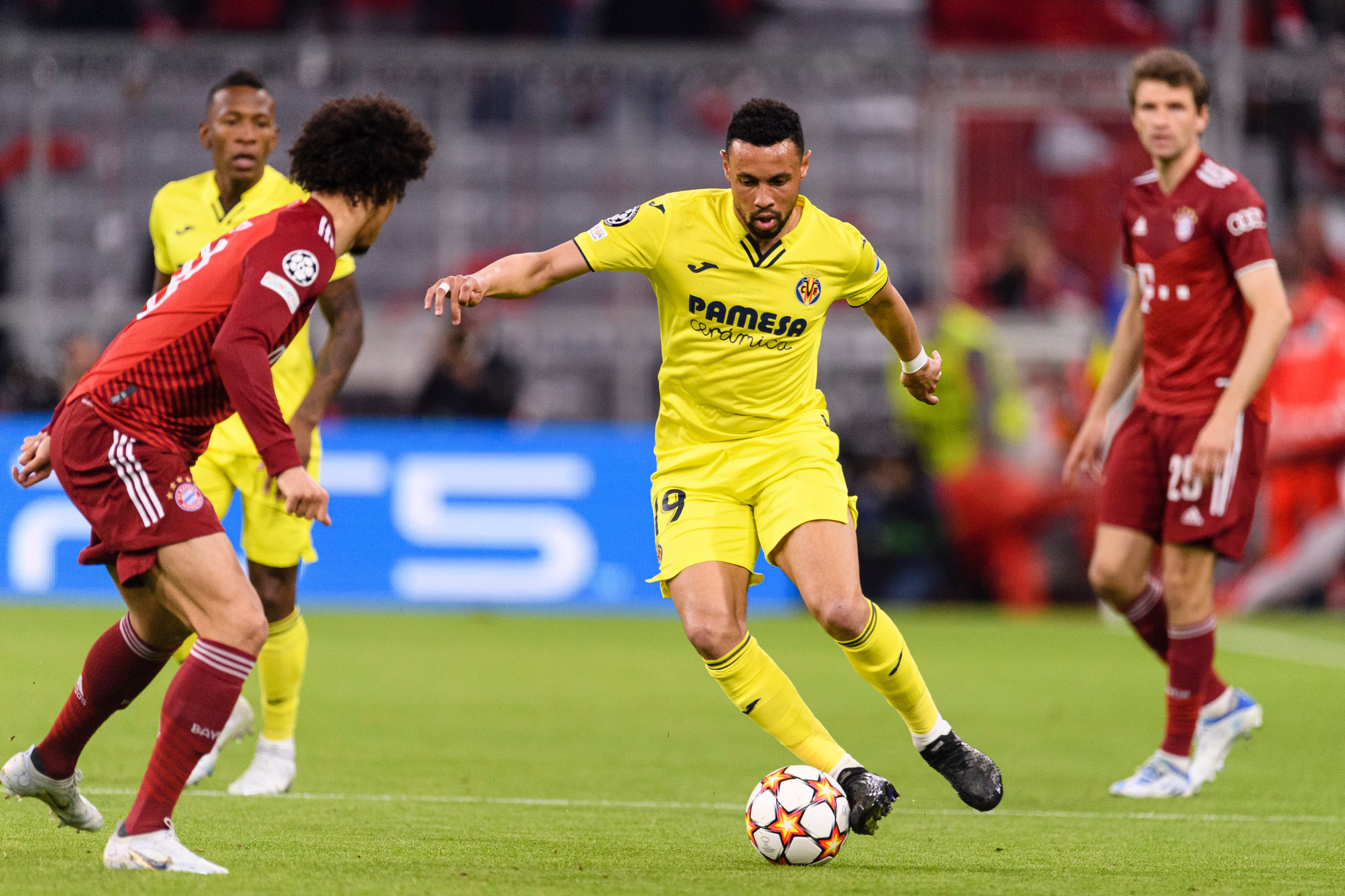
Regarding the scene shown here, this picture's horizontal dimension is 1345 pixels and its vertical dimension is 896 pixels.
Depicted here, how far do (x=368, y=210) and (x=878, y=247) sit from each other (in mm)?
12034

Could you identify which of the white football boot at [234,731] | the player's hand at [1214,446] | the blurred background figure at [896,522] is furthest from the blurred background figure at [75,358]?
the player's hand at [1214,446]

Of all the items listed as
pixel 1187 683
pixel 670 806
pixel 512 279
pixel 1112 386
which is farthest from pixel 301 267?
pixel 1187 683

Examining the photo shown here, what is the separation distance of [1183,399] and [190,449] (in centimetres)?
355

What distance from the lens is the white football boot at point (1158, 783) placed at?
6.32 m

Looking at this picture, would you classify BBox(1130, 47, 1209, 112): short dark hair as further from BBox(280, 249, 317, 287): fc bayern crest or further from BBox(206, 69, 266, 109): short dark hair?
BBox(280, 249, 317, 287): fc bayern crest

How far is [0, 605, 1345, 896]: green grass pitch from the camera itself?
181 inches

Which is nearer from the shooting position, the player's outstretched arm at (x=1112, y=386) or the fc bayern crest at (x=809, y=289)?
the fc bayern crest at (x=809, y=289)

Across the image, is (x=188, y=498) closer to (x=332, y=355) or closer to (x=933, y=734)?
(x=332, y=355)

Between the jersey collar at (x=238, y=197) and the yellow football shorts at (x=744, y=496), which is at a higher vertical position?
the jersey collar at (x=238, y=197)

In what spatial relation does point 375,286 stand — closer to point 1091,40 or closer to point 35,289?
point 35,289

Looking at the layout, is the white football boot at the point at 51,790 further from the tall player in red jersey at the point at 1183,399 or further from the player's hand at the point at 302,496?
the tall player in red jersey at the point at 1183,399

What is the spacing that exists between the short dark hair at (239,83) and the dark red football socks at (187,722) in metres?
2.73

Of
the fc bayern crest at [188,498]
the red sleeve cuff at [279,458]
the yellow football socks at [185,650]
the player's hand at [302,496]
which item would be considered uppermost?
the red sleeve cuff at [279,458]

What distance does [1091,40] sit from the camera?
17.1m
